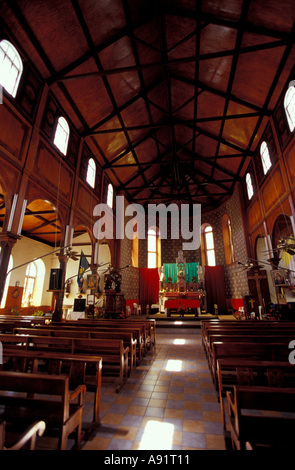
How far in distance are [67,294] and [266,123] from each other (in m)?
15.8

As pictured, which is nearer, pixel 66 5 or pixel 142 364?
pixel 142 364

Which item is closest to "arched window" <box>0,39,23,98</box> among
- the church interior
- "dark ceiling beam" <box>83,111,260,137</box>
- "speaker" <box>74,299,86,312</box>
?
the church interior

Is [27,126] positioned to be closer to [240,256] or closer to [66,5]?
[66,5]

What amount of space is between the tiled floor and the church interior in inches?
1.0

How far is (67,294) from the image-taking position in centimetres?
1582

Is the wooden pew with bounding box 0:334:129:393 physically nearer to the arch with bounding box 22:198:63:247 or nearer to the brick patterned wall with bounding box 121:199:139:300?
the arch with bounding box 22:198:63:247

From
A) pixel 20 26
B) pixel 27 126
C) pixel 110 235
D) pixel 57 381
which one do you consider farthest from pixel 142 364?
pixel 20 26

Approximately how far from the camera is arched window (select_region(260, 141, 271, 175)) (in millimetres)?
10066

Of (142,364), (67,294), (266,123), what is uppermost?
(266,123)

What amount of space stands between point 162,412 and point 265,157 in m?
11.1

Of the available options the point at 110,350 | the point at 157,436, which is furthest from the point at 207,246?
the point at 157,436

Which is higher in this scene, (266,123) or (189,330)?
(266,123)

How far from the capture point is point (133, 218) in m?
17.5

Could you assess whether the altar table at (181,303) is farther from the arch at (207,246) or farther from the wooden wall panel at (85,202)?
the wooden wall panel at (85,202)
